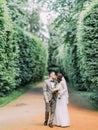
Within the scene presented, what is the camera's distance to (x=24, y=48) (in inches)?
1198

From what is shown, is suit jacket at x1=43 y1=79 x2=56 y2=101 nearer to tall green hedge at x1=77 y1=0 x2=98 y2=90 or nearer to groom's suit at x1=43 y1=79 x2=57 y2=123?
groom's suit at x1=43 y1=79 x2=57 y2=123

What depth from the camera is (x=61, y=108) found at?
1321 centimetres

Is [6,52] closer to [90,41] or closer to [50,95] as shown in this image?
[90,41]

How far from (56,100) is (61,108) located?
12.8 inches

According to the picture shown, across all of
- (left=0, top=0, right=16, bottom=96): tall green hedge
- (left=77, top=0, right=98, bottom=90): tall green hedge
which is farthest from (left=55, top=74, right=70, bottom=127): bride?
(left=0, top=0, right=16, bottom=96): tall green hedge

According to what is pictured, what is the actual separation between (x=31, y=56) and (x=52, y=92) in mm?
19684

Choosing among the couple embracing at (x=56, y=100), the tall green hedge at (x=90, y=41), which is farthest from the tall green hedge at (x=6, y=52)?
the couple embracing at (x=56, y=100)

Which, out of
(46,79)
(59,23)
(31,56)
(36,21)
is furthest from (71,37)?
(36,21)

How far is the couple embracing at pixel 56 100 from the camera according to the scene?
512 inches

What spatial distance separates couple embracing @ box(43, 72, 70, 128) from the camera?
1302 cm

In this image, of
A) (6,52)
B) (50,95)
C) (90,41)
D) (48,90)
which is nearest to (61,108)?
(50,95)

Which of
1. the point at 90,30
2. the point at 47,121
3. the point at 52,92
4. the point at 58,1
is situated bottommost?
the point at 47,121

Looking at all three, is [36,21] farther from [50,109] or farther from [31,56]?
[50,109]

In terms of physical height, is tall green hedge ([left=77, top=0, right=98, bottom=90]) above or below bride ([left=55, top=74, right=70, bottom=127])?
above
